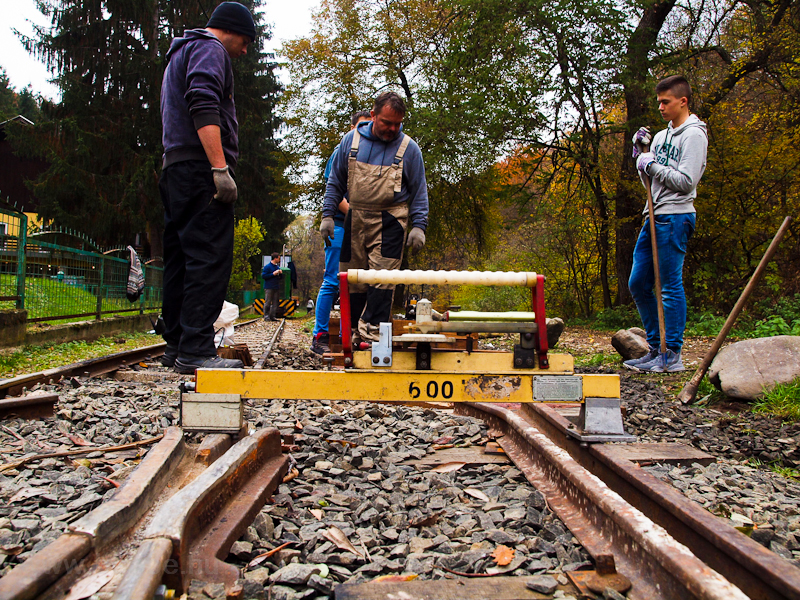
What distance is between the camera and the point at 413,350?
2688 mm

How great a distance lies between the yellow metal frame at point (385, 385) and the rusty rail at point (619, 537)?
0.34 metres

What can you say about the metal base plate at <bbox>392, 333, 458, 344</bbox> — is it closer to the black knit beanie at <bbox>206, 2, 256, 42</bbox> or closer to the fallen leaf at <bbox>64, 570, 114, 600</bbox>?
the fallen leaf at <bbox>64, 570, 114, 600</bbox>

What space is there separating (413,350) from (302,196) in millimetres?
23024

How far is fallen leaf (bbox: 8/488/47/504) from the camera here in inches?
78.1

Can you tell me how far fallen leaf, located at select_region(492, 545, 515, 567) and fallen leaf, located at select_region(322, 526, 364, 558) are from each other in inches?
16.6

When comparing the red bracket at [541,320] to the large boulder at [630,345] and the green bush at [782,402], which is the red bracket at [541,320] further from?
the large boulder at [630,345]

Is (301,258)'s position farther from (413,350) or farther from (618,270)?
(413,350)

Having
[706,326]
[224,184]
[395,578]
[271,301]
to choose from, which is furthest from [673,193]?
[271,301]

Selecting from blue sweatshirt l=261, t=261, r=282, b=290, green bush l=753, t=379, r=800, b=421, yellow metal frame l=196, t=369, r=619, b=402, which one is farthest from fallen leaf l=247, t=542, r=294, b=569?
blue sweatshirt l=261, t=261, r=282, b=290

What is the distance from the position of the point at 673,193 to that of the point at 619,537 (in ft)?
13.6

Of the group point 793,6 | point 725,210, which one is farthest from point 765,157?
point 793,6

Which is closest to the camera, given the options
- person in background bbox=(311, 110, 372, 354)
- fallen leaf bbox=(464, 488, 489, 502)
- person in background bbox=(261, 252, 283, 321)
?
fallen leaf bbox=(464, 488, 489, 502)

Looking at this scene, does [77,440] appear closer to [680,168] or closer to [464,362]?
[464,362]

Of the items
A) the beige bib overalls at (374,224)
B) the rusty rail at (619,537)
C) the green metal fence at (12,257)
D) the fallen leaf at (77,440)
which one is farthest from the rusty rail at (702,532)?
the green metal fence at (12,257)
